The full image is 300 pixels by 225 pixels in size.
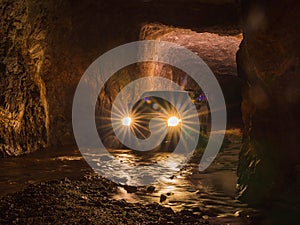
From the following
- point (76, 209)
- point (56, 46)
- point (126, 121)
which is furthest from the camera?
point (126, 121)

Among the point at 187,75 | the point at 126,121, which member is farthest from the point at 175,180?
the point at 187,75

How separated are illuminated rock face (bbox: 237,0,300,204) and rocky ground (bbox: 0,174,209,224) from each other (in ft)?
4.10

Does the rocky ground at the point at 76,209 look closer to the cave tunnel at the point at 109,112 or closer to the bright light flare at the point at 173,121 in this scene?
the cave tunnel at the point at 109,112

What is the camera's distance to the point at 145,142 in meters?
12.2

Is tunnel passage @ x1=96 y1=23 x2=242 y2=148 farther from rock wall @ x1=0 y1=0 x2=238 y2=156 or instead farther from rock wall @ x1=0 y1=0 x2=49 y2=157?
rock wall @ x1=0 y1=0 x2=49 y2=157

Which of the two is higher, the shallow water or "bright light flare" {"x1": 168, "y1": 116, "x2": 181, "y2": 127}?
"bright light flare" {"x1": 168, "y1": 116, "x2": 181, "y2": 127}

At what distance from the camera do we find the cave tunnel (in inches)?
182

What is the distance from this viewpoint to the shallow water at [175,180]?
4.87 meters

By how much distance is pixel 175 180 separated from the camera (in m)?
6.81

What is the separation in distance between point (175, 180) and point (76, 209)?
273 centimetres

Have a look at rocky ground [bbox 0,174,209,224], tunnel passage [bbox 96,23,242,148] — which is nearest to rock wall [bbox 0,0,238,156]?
tunnel passage [bbox 96,23,242,148]

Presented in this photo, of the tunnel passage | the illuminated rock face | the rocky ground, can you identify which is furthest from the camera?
the tunnel passage

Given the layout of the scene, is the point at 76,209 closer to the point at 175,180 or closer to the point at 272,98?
the point at 175,180

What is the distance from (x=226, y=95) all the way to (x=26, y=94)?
45.1 feet
